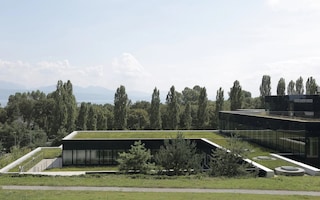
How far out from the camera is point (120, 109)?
65.6m

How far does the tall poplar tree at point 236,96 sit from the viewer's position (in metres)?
71.1

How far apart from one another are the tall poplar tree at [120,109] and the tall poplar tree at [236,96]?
21.5 meters

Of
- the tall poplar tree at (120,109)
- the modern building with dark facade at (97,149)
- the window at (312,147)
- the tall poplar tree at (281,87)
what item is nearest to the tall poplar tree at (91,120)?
the tall poplar tree at (120,109)

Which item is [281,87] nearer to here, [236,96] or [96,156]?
[236,96]

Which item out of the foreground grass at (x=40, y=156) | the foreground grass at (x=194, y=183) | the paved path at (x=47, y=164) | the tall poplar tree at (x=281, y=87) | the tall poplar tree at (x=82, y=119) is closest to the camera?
the foreground grass at (x=194, y=183)

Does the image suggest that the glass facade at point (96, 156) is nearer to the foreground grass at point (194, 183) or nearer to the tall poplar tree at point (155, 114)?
the foreground grass at point (194, 183)

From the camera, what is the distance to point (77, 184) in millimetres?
20297

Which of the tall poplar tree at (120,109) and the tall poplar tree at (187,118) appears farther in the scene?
the tall poplar tree at (187,118)

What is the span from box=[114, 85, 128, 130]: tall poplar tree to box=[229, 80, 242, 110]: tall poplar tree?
21.5m

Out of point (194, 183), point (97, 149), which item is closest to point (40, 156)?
point (97, 149)

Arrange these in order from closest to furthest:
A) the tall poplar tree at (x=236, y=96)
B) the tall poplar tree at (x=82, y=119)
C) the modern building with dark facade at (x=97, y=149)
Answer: the modern building with dark facade at (x=97, y=149), the tall poplar tree at (x=82, y=119), the tall poplar tree at (x=236, y=96)

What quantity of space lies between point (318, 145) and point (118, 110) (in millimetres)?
41092

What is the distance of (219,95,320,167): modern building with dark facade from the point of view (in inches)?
1214

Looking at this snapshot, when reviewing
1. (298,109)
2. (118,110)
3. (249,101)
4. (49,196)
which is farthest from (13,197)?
(249,101)
